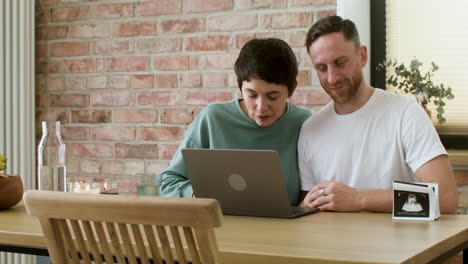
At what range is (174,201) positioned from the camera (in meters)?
1.16

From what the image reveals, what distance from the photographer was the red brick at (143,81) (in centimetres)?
331

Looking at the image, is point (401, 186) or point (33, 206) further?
point (401, 186)

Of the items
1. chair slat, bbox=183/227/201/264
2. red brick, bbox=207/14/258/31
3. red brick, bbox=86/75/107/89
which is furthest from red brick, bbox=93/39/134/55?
chair slat, bbox=183/227/201/264

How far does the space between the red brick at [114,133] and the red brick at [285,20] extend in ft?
2.81

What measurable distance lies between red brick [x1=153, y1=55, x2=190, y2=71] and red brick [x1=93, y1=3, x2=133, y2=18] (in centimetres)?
28

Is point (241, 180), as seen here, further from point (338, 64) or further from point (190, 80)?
point (190, 80)

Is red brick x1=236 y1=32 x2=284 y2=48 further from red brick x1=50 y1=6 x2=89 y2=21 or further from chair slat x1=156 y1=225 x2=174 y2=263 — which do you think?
chair slat x1=156 y1=225 x2=174 y2=263

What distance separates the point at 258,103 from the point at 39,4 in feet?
5.97

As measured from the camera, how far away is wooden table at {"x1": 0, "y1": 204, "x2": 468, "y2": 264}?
53.6 inches

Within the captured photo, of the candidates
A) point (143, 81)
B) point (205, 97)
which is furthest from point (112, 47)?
point (205, 97)

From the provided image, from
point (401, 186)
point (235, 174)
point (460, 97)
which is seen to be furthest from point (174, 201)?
point (460, 97)

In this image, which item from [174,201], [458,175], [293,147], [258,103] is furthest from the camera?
[458,175]

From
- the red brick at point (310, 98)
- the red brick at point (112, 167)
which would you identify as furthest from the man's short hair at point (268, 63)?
the red brick at point (112, 167)

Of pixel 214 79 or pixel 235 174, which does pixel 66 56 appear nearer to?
pixel 214 79
